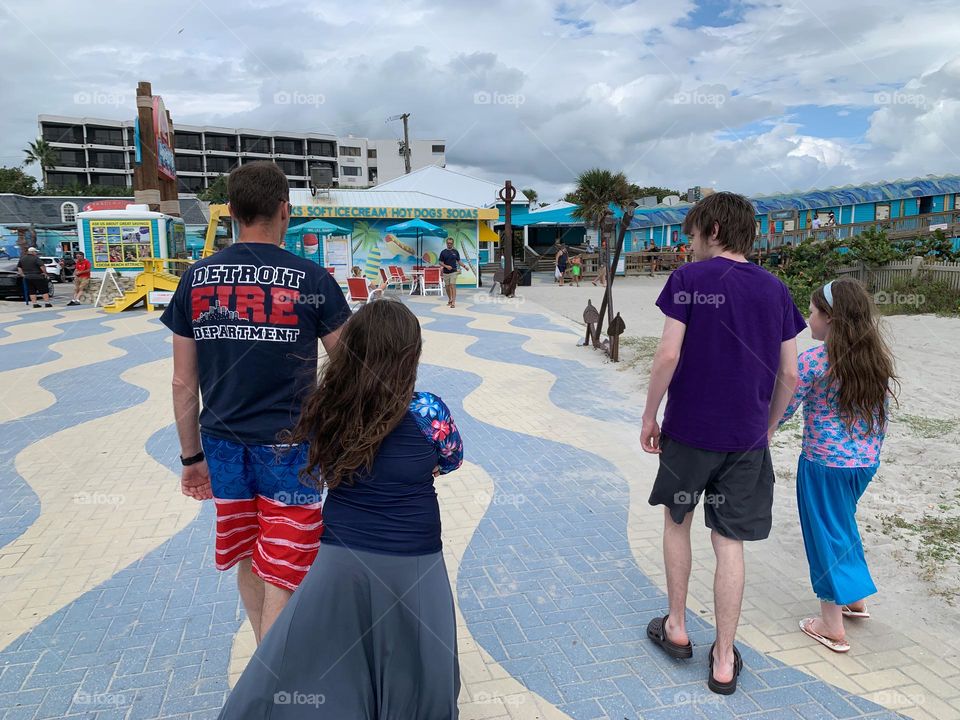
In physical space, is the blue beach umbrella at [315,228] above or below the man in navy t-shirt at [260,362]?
above

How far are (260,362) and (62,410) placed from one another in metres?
6.00

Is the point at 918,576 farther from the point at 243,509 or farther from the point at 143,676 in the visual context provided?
the point at 143,676

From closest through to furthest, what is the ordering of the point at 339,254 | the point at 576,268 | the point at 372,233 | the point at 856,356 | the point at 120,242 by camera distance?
the point at 856,356 → the point at 120,242 → the point at 339,254 → the point at 372,233 → the point at 576,268

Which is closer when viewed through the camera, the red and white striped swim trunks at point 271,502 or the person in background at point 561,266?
the red and white striped swim trunks at point 271,502

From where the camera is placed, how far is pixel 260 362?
2148mm

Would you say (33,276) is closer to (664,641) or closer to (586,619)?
(586,619)

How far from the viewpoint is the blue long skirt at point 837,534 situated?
2.71 m

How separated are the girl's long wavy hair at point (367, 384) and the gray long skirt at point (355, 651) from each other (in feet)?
A: 0.91

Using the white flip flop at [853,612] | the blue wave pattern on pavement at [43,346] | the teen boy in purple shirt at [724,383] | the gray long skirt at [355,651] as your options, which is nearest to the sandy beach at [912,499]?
the white flip flop at [853,612]

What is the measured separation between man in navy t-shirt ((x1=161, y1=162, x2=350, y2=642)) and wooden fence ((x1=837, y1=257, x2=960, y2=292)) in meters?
12.9

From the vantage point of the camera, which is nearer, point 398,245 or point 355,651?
point 355,651

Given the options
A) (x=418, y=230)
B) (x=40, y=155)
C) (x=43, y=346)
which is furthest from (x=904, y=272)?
(x=40, y=155)

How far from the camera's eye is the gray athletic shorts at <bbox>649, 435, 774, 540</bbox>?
2.47m

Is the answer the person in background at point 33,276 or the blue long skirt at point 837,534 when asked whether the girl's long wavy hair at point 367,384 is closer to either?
the blue long skirt at point 837,534
